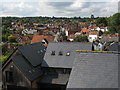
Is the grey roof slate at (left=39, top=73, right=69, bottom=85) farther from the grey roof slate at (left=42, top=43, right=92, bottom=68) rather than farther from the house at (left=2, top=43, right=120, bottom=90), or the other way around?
the grey roof slate at (left=42, top=43, right=92, bottom=68)

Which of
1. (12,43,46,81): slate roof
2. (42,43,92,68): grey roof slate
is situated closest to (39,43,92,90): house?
(42,43,92,68): grey roof slate

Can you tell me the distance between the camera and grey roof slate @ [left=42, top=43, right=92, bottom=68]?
23047 mm

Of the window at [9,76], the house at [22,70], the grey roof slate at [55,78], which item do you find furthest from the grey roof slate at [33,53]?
the window at [9,76]

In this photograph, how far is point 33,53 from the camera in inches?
983

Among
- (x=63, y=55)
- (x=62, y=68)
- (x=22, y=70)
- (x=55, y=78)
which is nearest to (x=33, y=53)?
(x=22, y=70)

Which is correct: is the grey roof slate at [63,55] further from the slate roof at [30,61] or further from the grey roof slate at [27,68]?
the grey roof slate at [27,68]

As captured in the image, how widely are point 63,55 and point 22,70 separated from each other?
7.21 metres

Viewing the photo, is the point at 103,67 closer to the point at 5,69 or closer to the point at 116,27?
the point at 5,69

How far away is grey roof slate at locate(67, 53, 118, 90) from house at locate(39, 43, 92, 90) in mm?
9183

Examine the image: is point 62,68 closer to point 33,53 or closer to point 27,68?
point 27,68

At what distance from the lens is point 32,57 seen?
78.9 feet

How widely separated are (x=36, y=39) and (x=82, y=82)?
4882 cm

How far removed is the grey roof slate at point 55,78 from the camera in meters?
21.2

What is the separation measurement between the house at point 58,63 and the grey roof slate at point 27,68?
136cm
